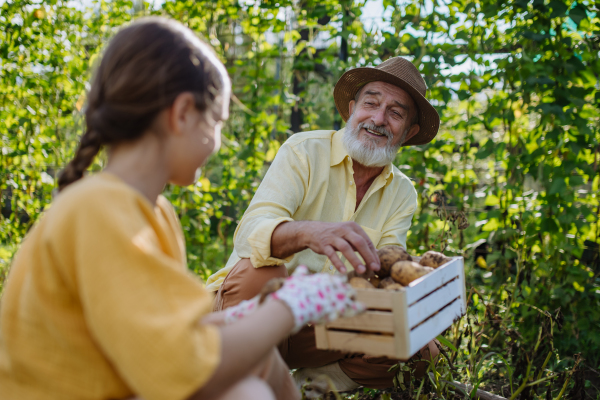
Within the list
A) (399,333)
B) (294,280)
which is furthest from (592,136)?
(294,280)

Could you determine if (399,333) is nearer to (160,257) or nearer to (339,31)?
(160,257)

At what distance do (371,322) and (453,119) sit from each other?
2496mm

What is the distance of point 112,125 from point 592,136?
2970 mm

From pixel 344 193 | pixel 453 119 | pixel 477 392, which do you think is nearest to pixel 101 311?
pixel 344 193

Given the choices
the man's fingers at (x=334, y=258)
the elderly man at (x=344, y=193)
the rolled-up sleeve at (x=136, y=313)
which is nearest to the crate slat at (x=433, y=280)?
the man's fingers at (x=334, y=258)

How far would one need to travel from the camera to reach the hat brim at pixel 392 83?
279cm

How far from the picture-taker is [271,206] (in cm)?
242

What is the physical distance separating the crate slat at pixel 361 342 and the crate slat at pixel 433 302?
98mm

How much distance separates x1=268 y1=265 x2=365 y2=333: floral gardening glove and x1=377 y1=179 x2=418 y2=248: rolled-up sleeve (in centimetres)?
141

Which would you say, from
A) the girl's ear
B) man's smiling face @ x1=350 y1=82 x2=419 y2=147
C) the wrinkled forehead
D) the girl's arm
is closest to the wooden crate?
the girl's arm

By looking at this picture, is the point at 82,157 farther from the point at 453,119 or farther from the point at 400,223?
the point at 453,119

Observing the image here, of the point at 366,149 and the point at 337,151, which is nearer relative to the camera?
the point at 366,149

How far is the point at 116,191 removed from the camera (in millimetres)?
1146

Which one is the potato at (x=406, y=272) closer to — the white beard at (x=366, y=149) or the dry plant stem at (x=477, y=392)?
the dry plant stem at (x=477, y=392)
